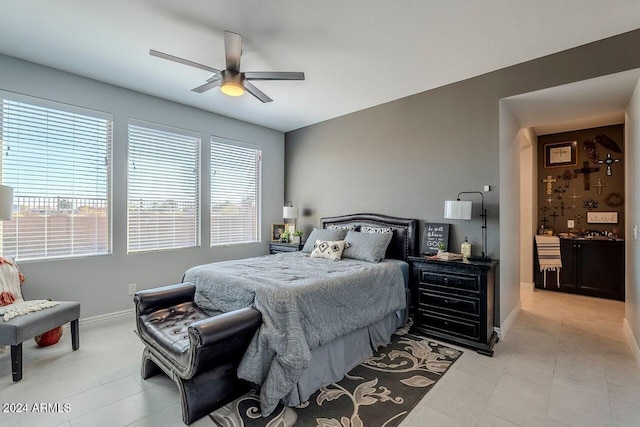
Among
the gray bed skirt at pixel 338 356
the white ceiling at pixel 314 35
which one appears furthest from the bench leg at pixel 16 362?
the white ceiling at pixel 314 35

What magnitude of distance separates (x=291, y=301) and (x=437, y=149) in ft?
9.20

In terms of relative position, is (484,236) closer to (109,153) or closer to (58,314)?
(58,314)

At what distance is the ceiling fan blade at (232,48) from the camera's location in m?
2.44

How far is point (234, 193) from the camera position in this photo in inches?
198

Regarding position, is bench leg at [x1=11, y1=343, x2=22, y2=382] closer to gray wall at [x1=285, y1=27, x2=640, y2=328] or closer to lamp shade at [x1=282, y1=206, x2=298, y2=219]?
lamp shade at [x1=282, y1=206, x2=298, y2=219]

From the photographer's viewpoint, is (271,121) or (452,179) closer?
(452,179)

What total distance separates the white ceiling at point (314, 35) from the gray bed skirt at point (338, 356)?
8.76 ft

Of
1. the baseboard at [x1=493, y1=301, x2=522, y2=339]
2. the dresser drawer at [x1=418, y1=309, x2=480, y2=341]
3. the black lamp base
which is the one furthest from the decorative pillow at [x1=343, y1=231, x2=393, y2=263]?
the baseboard at [x1=493, y1=301, x2=522, y2=339]

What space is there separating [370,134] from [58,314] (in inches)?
166

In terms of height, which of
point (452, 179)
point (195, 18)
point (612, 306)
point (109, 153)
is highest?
point (195, 18)

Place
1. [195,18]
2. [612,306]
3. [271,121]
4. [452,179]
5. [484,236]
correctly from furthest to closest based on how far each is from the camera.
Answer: [271,121]
[612,306]
[452,179]
[484,236]
[195,18]

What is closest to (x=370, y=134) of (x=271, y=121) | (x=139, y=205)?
(x=271, y=121)

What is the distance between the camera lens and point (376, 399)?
211 cm

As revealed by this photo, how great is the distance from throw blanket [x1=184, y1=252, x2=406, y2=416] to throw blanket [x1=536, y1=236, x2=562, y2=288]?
3.42m
